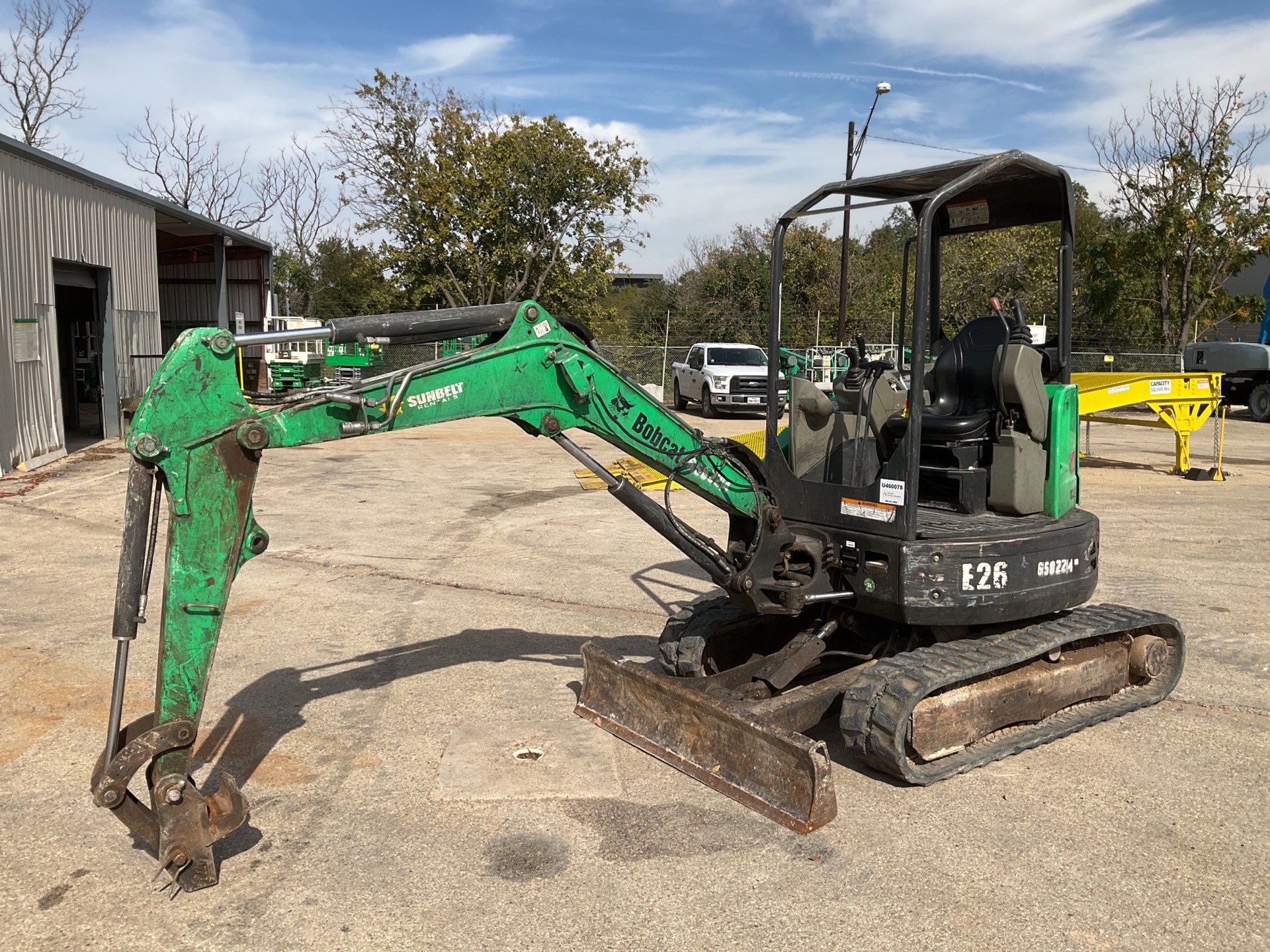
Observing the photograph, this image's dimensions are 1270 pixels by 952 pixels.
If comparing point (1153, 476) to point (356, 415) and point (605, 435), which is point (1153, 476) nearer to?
point (605, 435)

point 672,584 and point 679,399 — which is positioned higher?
point 679,399

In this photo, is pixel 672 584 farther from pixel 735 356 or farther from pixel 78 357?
pixel 78 357

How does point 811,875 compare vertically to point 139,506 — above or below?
below

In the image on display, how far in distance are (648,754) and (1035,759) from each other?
201 cm

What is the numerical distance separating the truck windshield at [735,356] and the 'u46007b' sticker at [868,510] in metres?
21.9

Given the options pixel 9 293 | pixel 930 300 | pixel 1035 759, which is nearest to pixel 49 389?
pixel 9 293

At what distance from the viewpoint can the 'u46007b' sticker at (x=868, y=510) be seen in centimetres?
515

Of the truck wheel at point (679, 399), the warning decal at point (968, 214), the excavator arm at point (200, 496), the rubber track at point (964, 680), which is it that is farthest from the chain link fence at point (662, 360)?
the excavator arm at point (200, 496)

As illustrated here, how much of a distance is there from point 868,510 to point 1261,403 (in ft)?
81.6

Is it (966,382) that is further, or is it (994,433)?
(966,382)

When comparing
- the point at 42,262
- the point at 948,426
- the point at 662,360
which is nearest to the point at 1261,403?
the point at 662,360

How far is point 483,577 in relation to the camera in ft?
30.8

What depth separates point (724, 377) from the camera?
2647cm

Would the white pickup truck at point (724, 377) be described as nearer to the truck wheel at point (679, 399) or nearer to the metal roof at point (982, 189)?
the truck wheel at point (679, 399)
